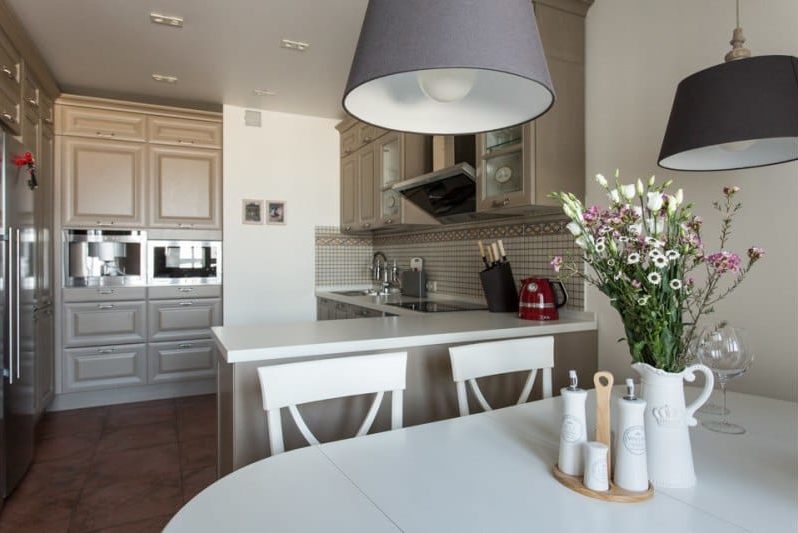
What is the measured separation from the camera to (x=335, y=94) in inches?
149

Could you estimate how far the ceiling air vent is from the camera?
4.12 meters

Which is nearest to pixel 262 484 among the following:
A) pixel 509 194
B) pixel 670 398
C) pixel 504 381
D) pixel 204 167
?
pixel 670 398

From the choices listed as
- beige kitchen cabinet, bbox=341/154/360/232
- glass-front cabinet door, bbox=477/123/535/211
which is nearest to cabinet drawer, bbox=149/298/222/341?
beige kitchen cabinet, bbox=341/154/360/232

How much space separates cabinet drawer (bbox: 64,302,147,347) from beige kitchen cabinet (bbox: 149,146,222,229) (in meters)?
0.69

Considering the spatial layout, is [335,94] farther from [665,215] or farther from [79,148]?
[665,215]

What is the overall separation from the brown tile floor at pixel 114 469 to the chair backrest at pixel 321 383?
136cm

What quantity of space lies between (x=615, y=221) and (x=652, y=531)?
1.63ft

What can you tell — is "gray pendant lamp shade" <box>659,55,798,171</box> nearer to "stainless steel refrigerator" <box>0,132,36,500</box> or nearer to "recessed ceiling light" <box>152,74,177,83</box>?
"stainless steel refrigerator" <box>0,132,36,500</box>

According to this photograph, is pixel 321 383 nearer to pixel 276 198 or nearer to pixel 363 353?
pixel 363 353

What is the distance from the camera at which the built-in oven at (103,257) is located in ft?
11.9

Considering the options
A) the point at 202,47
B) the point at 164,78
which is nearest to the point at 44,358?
the point at 164,78

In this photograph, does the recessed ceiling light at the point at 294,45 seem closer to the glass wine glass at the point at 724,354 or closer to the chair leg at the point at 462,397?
the chair leg at the point at 462,397

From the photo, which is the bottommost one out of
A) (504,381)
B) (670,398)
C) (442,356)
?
(504,381)

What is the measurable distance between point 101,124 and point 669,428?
4.16 meters
